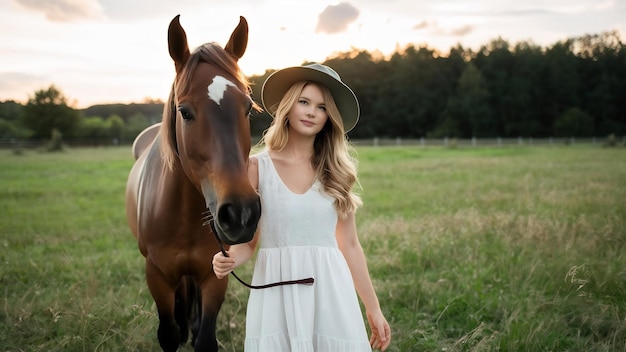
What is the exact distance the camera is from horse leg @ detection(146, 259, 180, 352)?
9.31ft

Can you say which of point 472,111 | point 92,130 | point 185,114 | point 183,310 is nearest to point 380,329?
point 185,114

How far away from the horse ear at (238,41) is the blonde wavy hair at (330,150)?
0.41 metres

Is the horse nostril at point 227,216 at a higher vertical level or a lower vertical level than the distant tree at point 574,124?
lower

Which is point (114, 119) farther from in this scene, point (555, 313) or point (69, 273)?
point (555, 313)

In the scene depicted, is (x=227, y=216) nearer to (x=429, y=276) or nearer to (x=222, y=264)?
(x=222, y=264)

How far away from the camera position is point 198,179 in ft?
6.37

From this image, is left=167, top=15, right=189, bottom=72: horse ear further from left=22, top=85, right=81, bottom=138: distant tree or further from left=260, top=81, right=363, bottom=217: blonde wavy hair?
left=22, top=85, right=81, bottom=138: distant tree

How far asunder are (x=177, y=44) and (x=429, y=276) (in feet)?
11.0

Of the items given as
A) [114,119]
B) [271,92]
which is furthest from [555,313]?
[114,119]

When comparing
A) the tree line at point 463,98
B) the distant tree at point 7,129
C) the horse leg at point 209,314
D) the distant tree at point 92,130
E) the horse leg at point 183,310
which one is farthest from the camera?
the distant tree at point 92,130

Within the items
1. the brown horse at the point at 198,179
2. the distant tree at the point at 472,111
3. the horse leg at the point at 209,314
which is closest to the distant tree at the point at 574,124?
the distant tree at the point at 472,111

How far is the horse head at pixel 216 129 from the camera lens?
1630 mm

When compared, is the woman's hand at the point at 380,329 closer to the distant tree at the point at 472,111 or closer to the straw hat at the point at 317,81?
the straw hat at the point at 317,81

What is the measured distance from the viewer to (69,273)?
472cm
